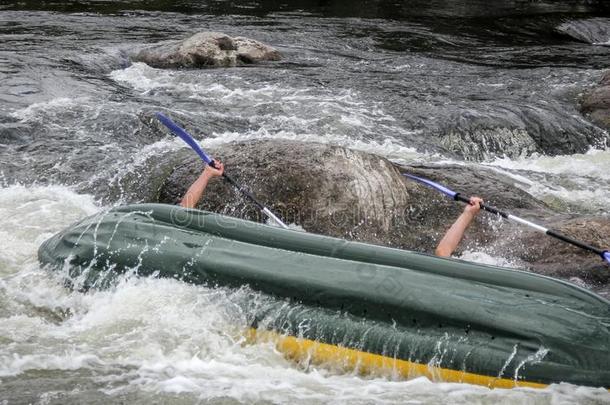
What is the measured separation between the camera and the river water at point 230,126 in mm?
3676

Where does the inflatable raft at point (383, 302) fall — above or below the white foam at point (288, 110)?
below

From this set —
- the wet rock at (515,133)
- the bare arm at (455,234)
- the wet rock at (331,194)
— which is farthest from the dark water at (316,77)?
the bare arm at (455,234)

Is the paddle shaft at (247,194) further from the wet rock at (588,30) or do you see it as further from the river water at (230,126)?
the wet rock at (588,30)

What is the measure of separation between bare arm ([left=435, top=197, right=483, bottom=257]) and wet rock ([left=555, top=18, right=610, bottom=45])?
1066cm

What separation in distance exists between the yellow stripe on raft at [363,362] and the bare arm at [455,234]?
3.22 ft

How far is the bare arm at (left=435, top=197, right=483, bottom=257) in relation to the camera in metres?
Answer: 4.55

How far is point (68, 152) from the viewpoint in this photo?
267 inches

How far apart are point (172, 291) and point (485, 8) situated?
1510 centimetres

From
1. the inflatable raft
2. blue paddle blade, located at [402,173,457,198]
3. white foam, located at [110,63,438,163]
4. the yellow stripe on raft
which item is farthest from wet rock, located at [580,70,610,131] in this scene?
the yellow stripe on raft

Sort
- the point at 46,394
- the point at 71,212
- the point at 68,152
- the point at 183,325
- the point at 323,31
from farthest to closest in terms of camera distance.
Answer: the point at 323,31 < the point at 68,152 < the point at 71,212 < the point at 183,325 < the point at 46,394

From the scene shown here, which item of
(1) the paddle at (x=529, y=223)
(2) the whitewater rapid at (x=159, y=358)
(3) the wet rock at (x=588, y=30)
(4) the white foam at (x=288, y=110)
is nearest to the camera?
(2) the whitewater rapid at (x=159, y=358)

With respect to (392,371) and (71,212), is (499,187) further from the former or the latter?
(71,212)

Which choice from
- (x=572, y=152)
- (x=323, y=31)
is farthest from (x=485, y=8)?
(x=572, y=152)

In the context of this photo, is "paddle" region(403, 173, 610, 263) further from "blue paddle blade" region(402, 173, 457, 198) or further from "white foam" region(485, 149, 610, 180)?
"white foam" region(485, 149, 610, 180)
